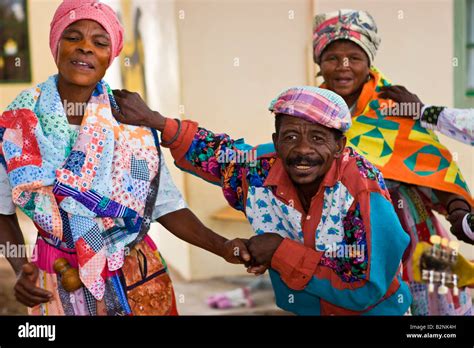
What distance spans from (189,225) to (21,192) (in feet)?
2.73

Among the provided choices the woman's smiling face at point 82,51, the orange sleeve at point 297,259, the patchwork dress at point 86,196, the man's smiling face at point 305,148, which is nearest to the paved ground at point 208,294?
the patchwork dress at point 86,196

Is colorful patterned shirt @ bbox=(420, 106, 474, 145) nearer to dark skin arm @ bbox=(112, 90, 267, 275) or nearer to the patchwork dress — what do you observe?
dark skin arm @ bbox=(112, 90, 267, 275)

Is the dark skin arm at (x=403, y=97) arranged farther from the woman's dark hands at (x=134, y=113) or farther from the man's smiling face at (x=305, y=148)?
the woman's dark hands at (x=134, y=113)

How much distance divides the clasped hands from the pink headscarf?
1.05 meters

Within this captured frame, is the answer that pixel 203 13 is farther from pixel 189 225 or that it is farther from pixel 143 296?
pixel 143 296

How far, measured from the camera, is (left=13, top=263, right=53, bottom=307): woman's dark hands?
10.7 feet

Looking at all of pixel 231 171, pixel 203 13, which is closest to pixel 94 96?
pixel 231 171

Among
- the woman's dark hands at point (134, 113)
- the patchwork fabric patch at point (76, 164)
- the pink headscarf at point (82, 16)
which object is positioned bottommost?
the patchwork fabric patch at point (76, 164)

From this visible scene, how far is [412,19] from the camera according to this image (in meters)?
4.72

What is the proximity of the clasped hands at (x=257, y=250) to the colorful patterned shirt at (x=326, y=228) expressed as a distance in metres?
0.04

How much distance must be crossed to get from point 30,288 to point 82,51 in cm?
106

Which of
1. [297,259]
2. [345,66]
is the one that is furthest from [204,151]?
[345,66]

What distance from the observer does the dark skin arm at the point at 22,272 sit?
10.7 feet

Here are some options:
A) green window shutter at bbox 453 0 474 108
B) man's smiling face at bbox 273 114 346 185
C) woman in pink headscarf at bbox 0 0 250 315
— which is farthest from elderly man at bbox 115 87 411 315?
green window shutter at bbox 453 0 474 108
